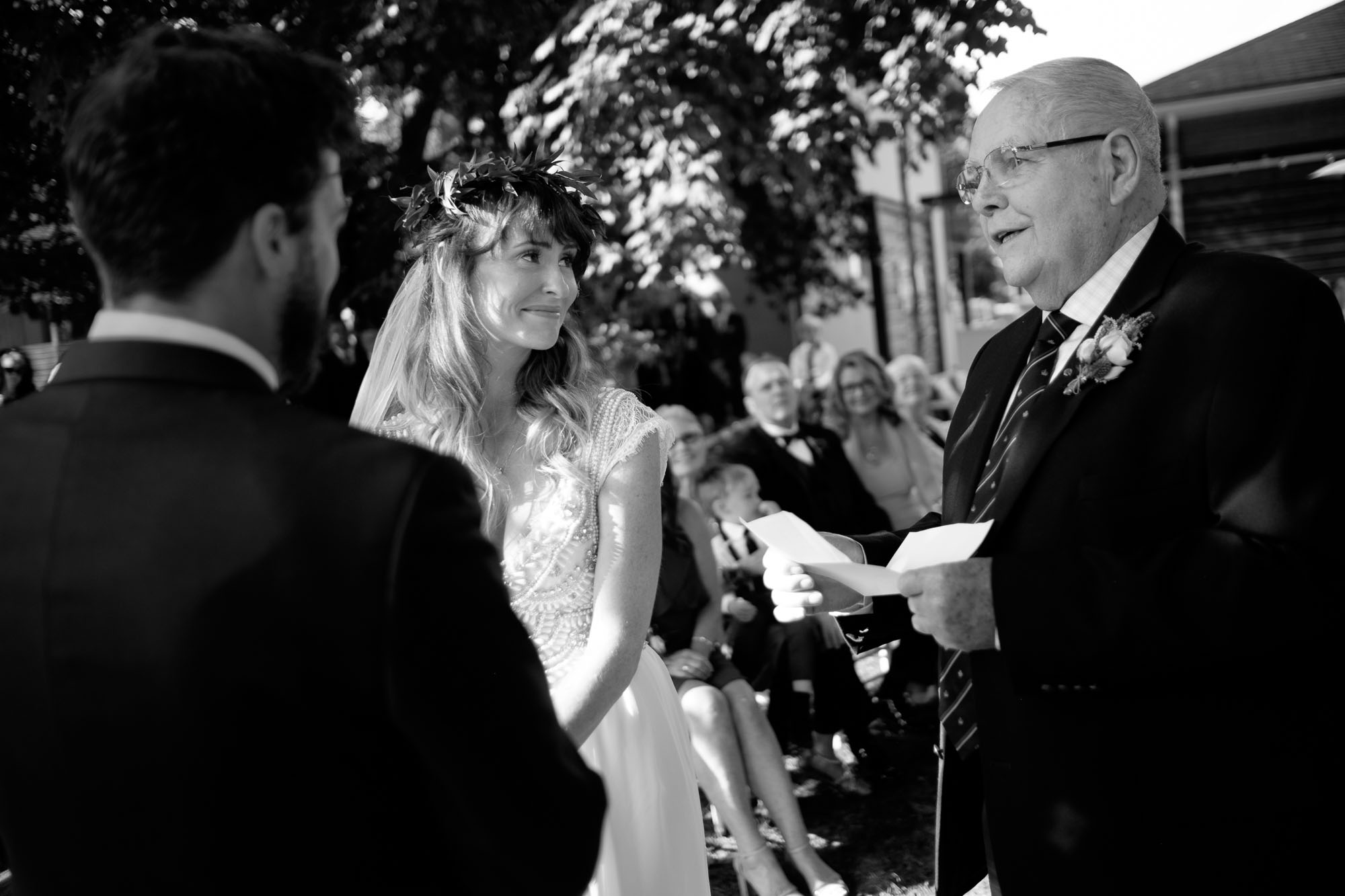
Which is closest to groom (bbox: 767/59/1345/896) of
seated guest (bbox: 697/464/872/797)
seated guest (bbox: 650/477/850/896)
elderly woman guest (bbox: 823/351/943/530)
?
seated guest (bbox: 650/477/850/896)

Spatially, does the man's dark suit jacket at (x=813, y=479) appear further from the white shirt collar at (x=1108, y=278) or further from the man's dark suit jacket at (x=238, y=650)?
the man's dark suit jacket at (x=238, y=650)

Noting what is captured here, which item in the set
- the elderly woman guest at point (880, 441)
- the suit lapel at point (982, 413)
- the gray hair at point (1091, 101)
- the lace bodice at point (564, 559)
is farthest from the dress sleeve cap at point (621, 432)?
the elderly woman guest at point (880, 441)

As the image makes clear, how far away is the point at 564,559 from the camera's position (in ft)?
8.41

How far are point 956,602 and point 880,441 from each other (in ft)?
17.7

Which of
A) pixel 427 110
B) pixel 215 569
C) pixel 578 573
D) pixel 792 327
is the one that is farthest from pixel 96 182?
pixel 792 327

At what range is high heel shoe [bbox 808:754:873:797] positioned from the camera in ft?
18.6

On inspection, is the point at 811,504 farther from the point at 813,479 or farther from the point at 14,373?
the point at 14,373

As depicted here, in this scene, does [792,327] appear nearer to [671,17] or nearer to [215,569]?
[671,17]

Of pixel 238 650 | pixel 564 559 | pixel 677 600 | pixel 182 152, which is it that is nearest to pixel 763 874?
pixel 677 600

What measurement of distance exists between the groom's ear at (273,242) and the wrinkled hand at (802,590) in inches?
49.5

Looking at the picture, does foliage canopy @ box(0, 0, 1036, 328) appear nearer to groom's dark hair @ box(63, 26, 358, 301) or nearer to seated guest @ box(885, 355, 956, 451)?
seated guest @ box(885, 355, 956, 451)

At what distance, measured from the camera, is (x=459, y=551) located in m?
1.21

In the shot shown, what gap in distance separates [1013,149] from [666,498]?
125 inches

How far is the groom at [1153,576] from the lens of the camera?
1.82m
